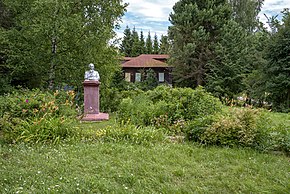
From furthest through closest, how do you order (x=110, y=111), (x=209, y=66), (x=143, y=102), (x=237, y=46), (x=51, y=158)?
(x=209, y=66) < (x=237, y=46) < (x=110, y=111) < (x=143, y=102) < (x=51, y=158)

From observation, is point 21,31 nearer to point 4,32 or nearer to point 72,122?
point 4,32

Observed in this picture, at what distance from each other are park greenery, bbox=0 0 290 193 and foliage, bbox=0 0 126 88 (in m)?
0.04

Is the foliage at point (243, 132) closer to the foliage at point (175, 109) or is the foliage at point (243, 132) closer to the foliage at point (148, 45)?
the foliage at point (175, 109)

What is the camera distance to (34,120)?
14.7 ft

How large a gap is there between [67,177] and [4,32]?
8.24 meters

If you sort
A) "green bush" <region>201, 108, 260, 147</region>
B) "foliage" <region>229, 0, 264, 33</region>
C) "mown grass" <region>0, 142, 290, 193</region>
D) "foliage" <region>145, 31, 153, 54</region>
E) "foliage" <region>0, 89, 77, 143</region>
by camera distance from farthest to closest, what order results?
"foliage" <region>145, 31, 153, 54</region>
"foliage" <region>229, 0, 264, 33</region>
"foliage" <region>0, 89, 77, 143</region>
"green bush" <region>201, 108, 260, 147</region>
"mown grass" <region>0, 142, 290, 193</region>

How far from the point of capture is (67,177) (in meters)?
2.68

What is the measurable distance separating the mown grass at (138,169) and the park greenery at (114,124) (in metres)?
0.01

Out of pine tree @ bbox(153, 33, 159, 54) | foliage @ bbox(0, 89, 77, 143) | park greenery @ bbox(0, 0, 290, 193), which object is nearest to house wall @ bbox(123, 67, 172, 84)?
pine tree @ bbox(153, 33, 159, 54)

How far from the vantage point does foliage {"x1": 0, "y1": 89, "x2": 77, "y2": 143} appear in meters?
4.16

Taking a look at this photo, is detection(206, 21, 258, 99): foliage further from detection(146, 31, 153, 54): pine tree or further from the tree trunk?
detection(146, 31, 153, 54): pine tree

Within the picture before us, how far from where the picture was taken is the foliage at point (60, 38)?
28.8 feet

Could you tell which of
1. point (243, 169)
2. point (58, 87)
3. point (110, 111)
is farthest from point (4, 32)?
point (243, 169)

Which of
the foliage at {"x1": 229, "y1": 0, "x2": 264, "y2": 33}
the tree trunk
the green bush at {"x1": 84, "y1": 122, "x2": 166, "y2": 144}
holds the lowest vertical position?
the green bush at {"x1": 84, "y1": 122, "x2": 166, "y2": 144}
